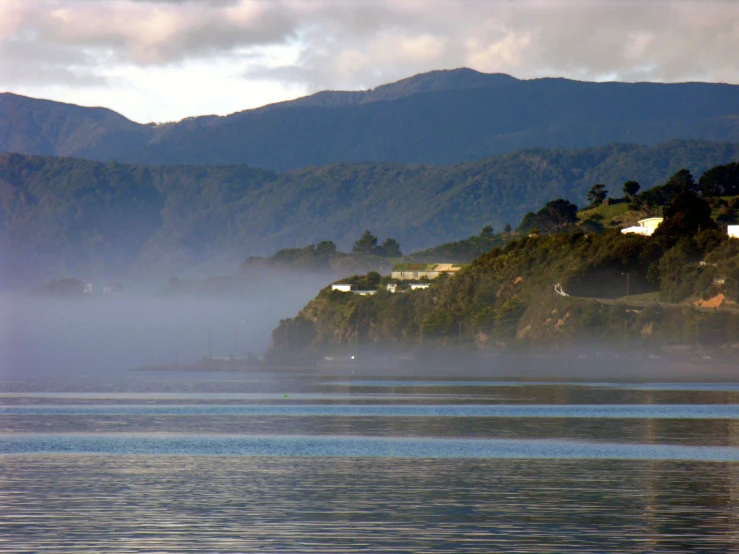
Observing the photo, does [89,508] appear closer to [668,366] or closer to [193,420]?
[193,420]

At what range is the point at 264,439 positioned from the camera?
179ft

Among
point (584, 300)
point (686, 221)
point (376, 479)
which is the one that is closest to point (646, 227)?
point (686, 221)

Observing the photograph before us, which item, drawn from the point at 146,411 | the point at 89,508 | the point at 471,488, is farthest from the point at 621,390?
the point at 89,508

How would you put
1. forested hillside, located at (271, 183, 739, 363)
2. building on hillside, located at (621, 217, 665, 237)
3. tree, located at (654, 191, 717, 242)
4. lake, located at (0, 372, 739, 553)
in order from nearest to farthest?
lake, located at (0, 372, 739, 553)
forested hillside, located at (271, 183, 739, 363)
tree, located at (654, 191, 717, 242)
building on hillside, located at (621, 217, 665, 237)

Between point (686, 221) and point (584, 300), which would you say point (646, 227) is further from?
point (584, 300)

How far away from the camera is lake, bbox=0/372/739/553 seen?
2750 cm

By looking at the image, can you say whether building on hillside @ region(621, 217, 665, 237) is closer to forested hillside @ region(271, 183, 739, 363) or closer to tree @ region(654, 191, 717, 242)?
forested hillside @ region(271, 183, 739, 363)

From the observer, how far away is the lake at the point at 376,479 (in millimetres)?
27500

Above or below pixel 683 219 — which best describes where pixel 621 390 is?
below

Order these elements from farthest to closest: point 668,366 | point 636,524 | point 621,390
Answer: point 668,366 → point 621,390 → point 636,524

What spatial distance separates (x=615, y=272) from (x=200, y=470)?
114 m

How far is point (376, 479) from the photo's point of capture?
126 ft

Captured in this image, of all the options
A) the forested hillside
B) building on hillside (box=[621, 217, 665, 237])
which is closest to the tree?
the forested hillside

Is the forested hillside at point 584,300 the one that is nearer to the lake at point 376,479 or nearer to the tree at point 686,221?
the tree at point 686,221
